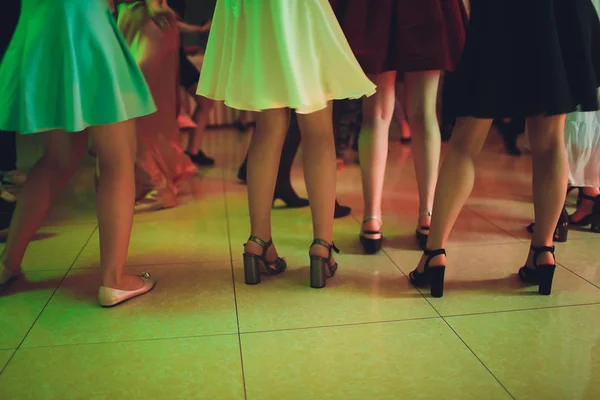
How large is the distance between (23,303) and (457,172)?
130 centimetres

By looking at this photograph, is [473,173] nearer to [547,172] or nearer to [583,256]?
[547,172]

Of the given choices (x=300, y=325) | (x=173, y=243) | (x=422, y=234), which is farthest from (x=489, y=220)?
(x=173, y=243)

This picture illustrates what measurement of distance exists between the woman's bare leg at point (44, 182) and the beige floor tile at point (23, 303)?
11cm

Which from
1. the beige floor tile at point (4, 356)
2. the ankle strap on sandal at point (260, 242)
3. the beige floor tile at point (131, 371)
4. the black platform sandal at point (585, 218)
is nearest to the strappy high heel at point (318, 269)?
the ankle strap on sandal at point (260, 242)

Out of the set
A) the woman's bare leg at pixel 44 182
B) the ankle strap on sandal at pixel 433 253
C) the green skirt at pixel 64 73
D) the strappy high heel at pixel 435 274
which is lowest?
the strappy high heel at pixel 435 274

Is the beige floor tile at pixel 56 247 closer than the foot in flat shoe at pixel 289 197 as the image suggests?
Yes

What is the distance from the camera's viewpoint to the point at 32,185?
1.62 meters

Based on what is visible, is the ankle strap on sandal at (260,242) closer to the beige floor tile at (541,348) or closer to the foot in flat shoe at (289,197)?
the beige floor tile at (541,348)

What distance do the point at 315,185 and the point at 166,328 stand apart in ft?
1.89

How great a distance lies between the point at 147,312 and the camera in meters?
1.52

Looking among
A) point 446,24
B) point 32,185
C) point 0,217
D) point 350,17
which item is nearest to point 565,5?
point 446,24

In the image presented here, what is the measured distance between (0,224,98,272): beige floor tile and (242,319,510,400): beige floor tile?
892mm

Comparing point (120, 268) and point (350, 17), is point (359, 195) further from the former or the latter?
point (120, 268)

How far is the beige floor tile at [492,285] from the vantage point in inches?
60.1
